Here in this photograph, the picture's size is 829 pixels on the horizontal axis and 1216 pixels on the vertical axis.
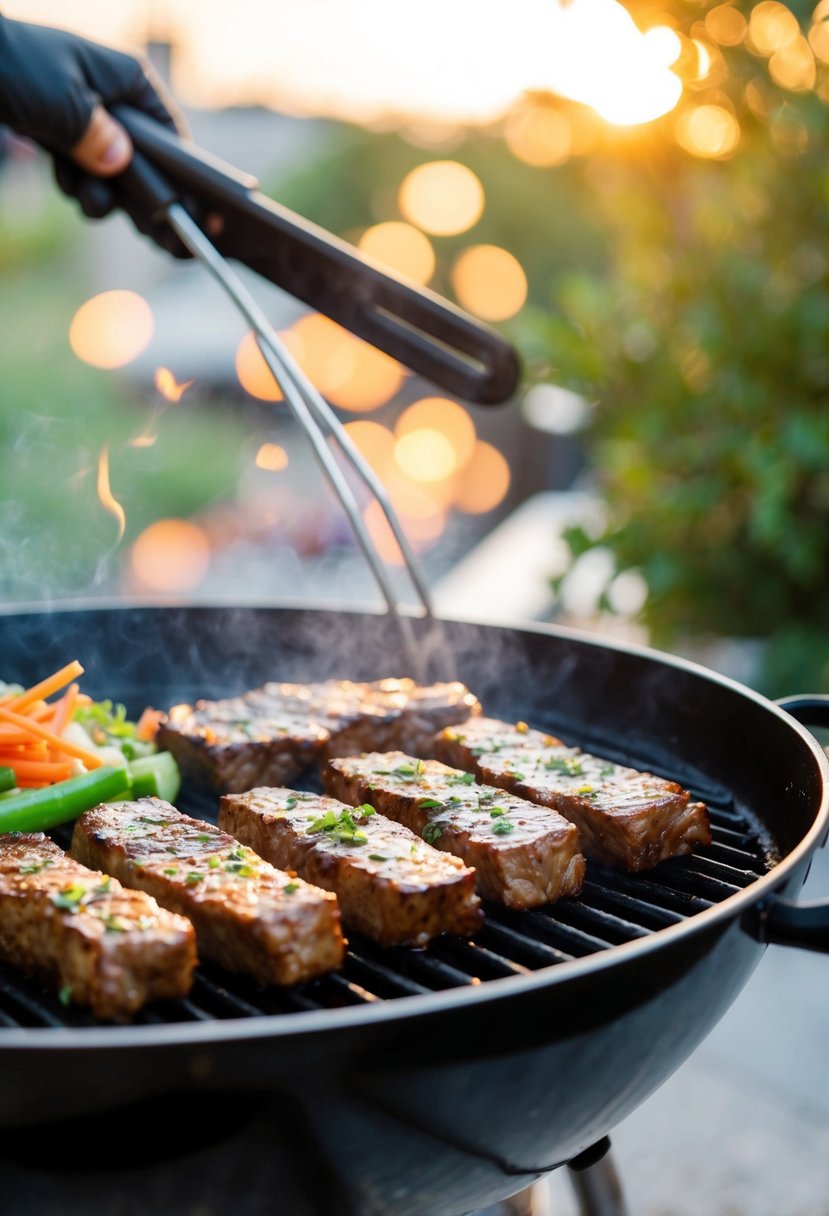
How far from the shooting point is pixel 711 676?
108 inches

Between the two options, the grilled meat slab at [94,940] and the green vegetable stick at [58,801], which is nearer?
the grilled meat slab at [94,940]

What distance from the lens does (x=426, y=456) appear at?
18766 mm

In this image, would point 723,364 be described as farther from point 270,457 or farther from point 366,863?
point 366,863

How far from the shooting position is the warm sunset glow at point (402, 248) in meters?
24.3

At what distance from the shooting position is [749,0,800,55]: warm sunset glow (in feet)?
15.5

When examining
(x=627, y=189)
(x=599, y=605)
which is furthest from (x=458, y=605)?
(x=627, y=189)

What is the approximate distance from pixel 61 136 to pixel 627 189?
394cm

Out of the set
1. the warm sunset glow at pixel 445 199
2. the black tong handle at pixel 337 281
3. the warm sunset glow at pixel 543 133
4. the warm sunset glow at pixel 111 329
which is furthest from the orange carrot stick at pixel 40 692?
the warm sunset glow at pixel 445 199

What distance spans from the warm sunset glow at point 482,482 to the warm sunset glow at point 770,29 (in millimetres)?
10777

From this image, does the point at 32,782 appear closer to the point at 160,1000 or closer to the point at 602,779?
the point at 160,1000

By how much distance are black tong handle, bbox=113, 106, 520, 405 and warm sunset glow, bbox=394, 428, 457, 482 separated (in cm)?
1477

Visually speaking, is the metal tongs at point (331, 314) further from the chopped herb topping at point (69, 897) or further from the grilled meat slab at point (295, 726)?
the chopped herb topping at point (69, 897)

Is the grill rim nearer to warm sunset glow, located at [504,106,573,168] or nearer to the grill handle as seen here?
the grill handle

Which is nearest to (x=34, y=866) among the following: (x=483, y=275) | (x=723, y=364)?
(x=723, y=364)
